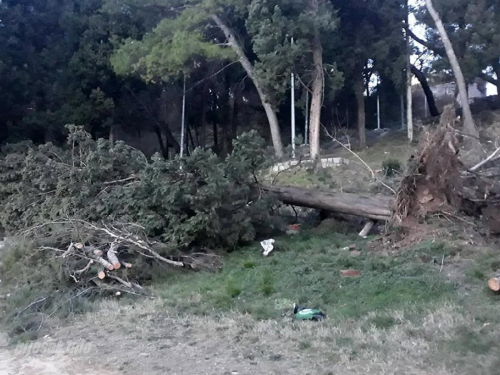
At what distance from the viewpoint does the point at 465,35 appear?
2555 cm

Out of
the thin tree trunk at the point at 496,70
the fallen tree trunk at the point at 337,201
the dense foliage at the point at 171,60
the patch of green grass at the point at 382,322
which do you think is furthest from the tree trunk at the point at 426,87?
the patch of green grass at the point at 382,322

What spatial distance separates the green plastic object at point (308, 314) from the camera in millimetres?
6699

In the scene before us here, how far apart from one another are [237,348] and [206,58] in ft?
55.8

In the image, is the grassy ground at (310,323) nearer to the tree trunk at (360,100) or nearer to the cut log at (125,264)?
the cut log at (125,264)

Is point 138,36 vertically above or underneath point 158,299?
above

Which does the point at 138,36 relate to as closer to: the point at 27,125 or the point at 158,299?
the point at 27,125

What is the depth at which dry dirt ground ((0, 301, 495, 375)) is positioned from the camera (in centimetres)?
527

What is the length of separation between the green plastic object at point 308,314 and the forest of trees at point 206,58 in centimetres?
1447

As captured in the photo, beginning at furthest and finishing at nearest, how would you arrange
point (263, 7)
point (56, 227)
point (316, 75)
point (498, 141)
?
point (316, 75) < point (263, 7) < point (498, 141) < point (56, 227)

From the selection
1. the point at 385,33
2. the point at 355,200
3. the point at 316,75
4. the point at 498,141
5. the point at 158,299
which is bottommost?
the point at 158,299

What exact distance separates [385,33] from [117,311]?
21482 mm

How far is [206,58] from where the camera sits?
2180 cm

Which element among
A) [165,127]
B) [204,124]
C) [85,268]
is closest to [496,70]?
[204,124]

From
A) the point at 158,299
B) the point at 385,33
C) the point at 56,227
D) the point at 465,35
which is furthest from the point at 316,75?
the point at 158,299
